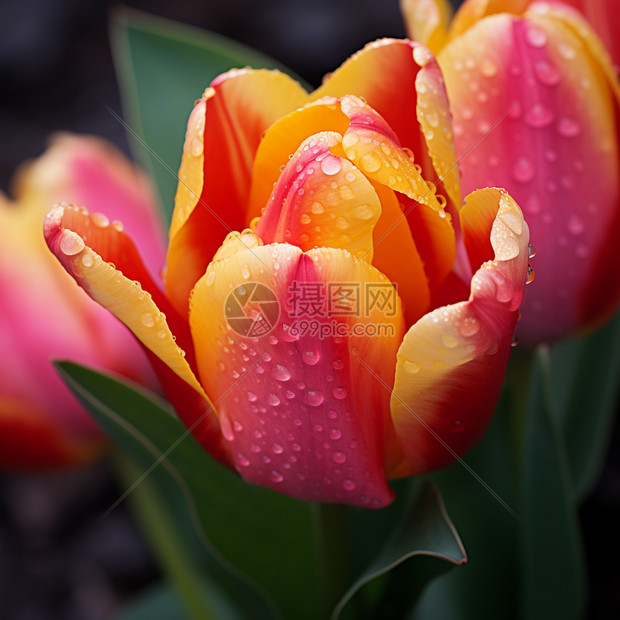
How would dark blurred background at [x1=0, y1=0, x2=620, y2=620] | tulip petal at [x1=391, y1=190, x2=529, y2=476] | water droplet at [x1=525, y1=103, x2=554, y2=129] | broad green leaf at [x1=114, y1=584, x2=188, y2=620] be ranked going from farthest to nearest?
dark blurred background at [x1=0, y1=0, x2=620, y2=620] → broad green leaf at [x1=114, y1=584, x2=188, y2=620] → water droplet at [x1=525, y1=103, x2=554, y2=129] → tulip petal at [x1=391, y1=190, x2=529, y2=476]

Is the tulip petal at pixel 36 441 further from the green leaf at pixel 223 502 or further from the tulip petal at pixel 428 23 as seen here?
the tulip petal at pixel 428 23

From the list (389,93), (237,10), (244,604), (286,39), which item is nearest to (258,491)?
(244,604)

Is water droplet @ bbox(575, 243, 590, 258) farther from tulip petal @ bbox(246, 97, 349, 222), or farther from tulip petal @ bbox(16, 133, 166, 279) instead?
tulip petal @ bbox(16, 133, 166, 279)

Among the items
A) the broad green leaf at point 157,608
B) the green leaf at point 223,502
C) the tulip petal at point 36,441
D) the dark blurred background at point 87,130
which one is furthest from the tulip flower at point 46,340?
the dark blurred background at point 87,130

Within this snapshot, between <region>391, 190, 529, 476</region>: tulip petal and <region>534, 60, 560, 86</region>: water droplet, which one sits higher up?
<region>534, 60, 560, 86</region>: water droplet

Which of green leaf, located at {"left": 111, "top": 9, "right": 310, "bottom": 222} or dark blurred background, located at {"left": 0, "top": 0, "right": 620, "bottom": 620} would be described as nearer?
green leaf, located at {"left": 111, "top": 9, "right": 310, "bottom": 222}

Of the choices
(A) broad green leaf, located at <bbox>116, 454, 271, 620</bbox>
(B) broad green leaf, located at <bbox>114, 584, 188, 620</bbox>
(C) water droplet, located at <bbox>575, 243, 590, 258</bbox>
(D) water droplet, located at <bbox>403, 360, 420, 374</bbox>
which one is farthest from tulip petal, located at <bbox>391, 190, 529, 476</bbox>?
(B) broad green leaf, located at <bbox>114, 584, 188, 620</bbox>

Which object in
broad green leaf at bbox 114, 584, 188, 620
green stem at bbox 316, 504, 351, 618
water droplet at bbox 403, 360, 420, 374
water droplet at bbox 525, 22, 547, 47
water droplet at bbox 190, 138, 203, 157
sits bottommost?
broad green leaf at bbox 114, 584, 188, 620

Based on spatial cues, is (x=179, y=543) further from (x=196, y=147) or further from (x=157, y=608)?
(x=196, y=147)

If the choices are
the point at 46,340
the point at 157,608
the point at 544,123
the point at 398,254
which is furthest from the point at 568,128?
the point at 157,608
